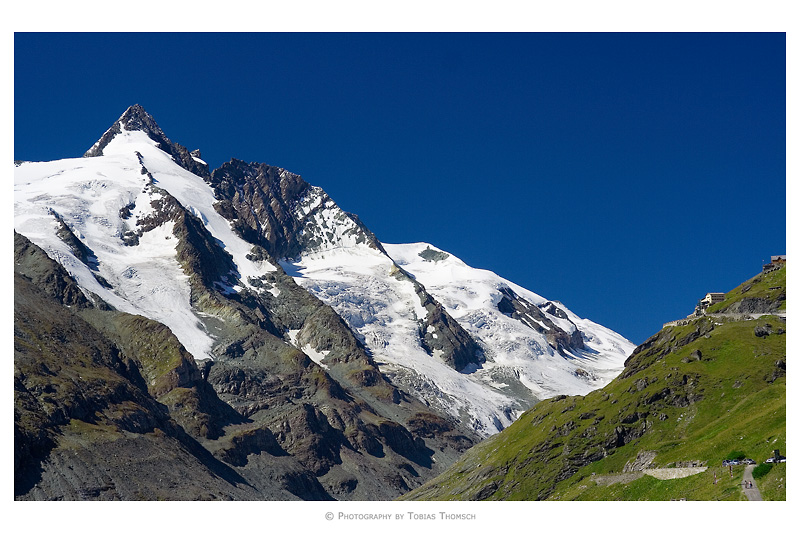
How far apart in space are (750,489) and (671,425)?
6153 centimetres

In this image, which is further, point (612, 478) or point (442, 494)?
point (442, 494)

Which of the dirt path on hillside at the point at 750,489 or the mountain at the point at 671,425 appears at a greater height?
the mountain at the point at 671,425

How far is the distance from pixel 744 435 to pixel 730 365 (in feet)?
151

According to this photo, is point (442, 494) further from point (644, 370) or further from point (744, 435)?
point (744, 435)

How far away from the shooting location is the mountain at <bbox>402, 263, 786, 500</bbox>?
11244 centimetres

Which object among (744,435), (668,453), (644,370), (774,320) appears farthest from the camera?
(644,370)

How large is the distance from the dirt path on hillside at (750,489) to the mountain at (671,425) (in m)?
1.14

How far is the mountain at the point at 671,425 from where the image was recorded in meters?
112

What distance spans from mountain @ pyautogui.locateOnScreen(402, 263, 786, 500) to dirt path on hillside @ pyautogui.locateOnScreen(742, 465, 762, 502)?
1.14 meters

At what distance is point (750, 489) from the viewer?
88.0 metres

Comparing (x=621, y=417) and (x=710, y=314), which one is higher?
(x=710, y=314)

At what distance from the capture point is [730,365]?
15600 cm
